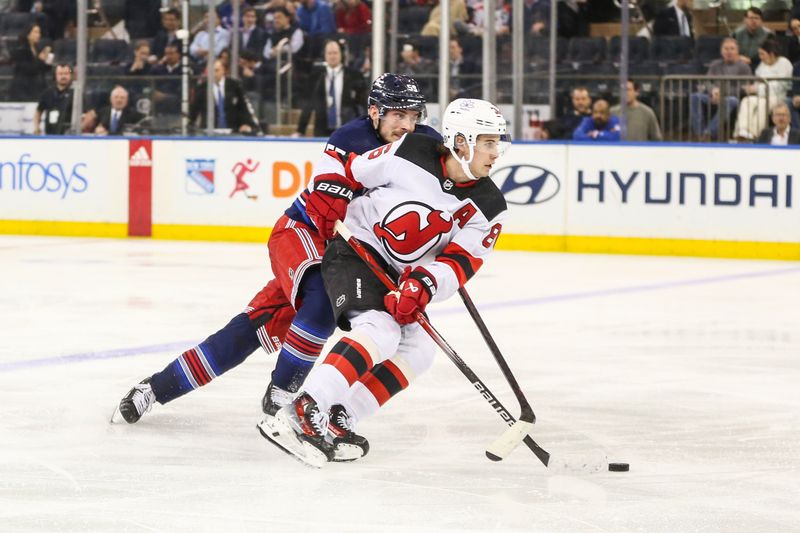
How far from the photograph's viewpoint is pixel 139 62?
34.8 feet

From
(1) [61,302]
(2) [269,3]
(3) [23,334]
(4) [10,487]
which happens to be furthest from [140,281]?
(4) [10,487]

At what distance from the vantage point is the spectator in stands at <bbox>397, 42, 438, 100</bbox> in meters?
9.66

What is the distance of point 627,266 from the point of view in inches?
343

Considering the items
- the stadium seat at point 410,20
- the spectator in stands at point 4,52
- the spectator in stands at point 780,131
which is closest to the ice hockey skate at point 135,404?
the stadium seat at point 410,20

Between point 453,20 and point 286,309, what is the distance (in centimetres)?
573

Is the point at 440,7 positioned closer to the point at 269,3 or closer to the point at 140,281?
the point at 269,3

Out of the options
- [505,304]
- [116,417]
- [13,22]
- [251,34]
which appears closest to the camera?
[116,417]

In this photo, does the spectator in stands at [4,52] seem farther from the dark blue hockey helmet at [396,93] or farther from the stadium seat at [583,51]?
the dark blue hockey helmet at [396,93]

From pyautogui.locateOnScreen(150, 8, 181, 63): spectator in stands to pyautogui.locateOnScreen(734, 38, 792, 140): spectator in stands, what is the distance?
3847mm

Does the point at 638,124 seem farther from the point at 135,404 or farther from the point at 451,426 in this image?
the point at 135,404

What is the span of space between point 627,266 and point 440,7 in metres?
2.17

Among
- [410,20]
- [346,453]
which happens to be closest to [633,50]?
[410,20]

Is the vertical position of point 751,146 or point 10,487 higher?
point 751,146

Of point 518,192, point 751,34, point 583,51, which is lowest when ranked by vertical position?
point 518,192
